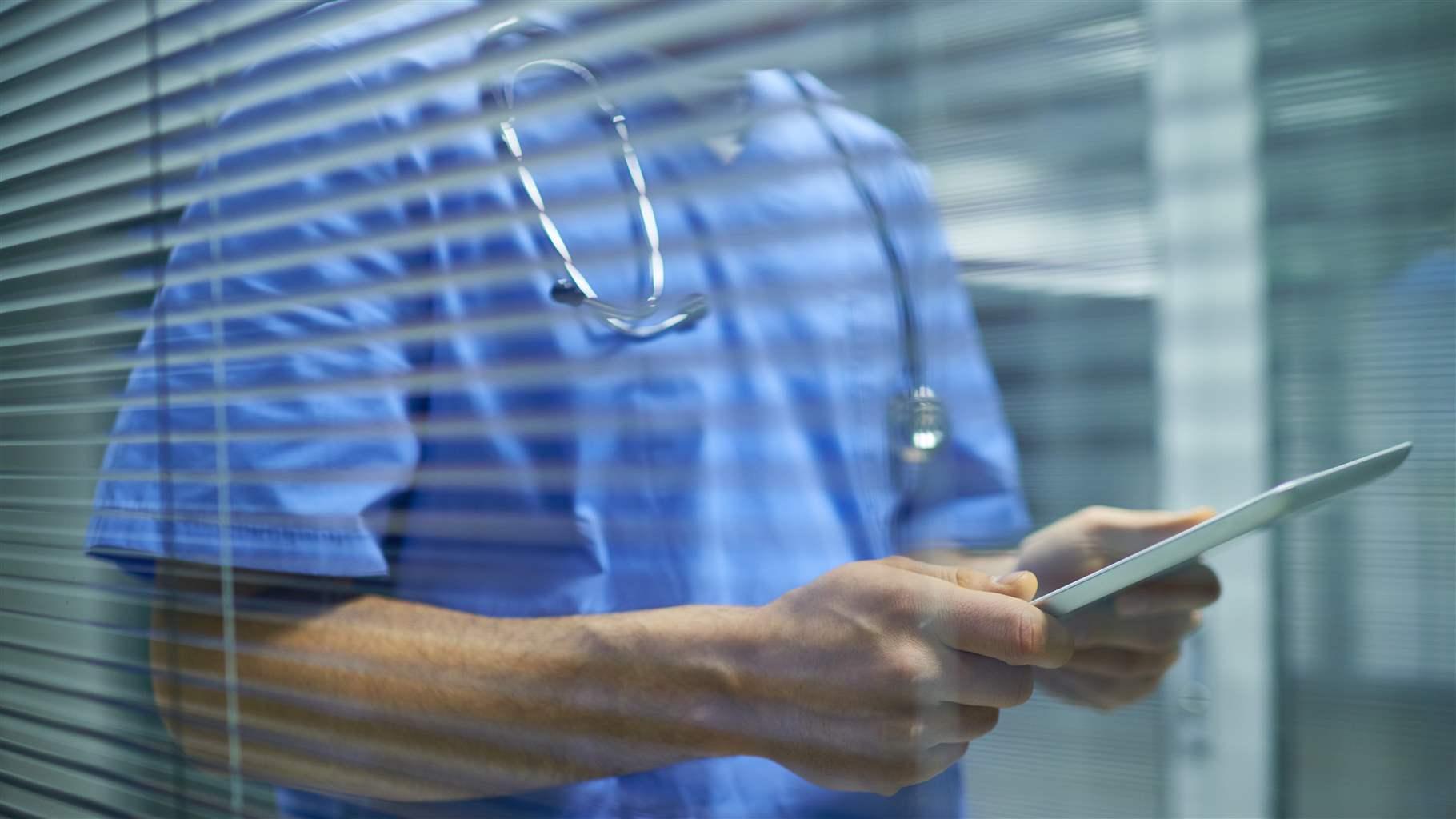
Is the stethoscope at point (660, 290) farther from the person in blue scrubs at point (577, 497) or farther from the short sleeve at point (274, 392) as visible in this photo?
the short sleeve at point (274, 392)

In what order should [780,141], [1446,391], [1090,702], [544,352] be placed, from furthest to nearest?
[544,352], [780,141], [1090,702], [1446,391]

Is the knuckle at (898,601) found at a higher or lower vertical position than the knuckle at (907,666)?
higher

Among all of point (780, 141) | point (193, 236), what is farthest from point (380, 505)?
point (780, 141)

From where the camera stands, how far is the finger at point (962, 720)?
60 centimetres

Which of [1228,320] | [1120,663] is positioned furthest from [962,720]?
[1228,320]

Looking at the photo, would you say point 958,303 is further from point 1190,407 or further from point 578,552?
point 578,552

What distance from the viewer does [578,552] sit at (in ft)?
2.91

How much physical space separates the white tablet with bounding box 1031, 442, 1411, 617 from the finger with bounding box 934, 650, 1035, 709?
101mm

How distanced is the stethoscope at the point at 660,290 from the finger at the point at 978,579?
9 centimetres

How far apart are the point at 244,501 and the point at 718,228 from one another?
1.89ft

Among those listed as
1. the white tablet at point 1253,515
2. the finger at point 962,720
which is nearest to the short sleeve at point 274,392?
the finger at point 962,720

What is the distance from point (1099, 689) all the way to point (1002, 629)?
→ 124 millimetres

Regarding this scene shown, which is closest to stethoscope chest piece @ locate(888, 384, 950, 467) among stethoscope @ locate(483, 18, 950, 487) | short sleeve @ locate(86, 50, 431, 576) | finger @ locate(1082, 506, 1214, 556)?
stethoscope @ locate(483, 18, 950, 487)

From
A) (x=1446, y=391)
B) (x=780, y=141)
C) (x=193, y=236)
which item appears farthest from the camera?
(x=193, y=236)
